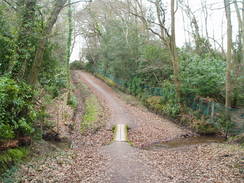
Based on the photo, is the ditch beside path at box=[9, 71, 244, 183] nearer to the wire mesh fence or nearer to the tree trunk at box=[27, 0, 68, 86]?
the wire mesh fence

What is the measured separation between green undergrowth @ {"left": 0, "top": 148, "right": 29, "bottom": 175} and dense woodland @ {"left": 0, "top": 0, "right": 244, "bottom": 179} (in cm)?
4

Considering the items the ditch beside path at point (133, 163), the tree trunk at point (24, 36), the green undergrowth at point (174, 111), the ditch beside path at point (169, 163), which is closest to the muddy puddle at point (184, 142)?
the ditch beside path at point (133, 163)

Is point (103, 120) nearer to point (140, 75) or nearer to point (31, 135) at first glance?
point (31, 135)

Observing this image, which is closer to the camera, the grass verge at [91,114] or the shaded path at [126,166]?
the shaded path at [126,166]

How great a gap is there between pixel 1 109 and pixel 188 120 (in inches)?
460

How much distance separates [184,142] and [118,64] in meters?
15.1

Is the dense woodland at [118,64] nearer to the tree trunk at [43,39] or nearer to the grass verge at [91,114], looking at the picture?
the tree trunk at [43,39]

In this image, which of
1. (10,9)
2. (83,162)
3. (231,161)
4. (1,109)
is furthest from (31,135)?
(231,161)

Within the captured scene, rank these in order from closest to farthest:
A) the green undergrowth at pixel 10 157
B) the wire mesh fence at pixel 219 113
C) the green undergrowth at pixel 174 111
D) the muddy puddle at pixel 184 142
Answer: the green undergrowth at pixel 10 157 < the muddy puddle at pixel 184 142 < the wire mesh fence at pixel 219 113 < the green undergrowth at pixel 174 111

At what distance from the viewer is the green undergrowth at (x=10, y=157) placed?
19.6 feet

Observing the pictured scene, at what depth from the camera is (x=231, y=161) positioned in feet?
24.7

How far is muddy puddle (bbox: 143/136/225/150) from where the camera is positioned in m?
11.2

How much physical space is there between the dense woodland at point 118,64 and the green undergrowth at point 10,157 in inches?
1.6

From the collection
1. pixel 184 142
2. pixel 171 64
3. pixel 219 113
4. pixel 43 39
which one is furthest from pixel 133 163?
pixel 171 64
